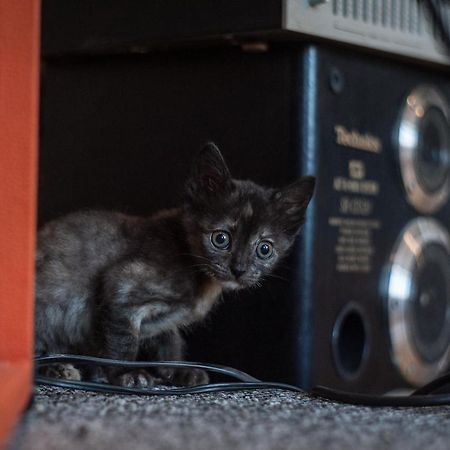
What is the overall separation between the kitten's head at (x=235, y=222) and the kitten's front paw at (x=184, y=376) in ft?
0.39

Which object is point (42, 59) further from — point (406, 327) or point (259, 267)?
point (406, 327)

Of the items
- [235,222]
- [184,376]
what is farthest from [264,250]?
[184,376]

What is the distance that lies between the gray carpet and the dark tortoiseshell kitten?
0.84 feet

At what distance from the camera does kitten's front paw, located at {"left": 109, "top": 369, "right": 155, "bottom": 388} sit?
3.46 ft

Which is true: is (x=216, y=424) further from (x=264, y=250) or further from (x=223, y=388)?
(x=264, y=250)

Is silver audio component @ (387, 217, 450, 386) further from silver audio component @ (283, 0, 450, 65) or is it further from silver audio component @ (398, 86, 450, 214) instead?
silver audio component @ (283, 0, 450, 65)

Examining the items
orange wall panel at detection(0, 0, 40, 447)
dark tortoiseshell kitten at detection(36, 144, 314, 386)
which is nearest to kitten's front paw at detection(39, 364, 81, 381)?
dark tortoiseshell kitten at detection(36, 144, 314, 386)

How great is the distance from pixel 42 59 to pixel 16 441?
2.78ft

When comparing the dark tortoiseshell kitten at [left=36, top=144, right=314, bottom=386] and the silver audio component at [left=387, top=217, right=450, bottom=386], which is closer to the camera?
the dark tortoiseshell kitten at [left=36, top=144, right=314, bottom=386]

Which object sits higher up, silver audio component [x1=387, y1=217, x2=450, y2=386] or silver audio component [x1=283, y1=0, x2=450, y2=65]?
silver audio component [x1=283, y1=0, x2=450, y2=65]

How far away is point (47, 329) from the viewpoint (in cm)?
118

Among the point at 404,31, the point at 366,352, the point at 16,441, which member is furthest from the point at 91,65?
the point at 16,441

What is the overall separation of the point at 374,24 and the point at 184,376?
54cm

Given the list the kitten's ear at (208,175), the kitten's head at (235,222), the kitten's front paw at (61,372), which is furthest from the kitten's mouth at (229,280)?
the kitten's front paw at (61,372)
